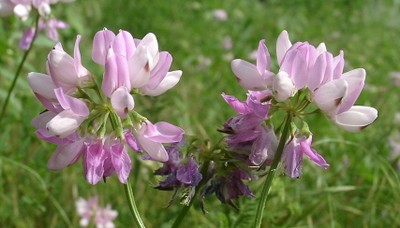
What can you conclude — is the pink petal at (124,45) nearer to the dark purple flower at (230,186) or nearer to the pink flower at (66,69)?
the pink flower at (66,69)

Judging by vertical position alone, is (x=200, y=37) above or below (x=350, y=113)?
below

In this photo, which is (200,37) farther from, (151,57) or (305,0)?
(151,57)

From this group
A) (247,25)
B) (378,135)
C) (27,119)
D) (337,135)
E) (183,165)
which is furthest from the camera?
(247,25)

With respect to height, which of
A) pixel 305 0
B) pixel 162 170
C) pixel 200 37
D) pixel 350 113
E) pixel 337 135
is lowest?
pixel 305 0

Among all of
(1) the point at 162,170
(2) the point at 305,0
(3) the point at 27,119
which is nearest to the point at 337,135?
(3) the point at 27,119

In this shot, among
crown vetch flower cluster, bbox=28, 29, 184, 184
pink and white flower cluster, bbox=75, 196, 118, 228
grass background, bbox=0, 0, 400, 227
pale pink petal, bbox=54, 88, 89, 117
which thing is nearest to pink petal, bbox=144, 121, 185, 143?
crown vetch flower cluster, bbox=28, 29, 184, 184

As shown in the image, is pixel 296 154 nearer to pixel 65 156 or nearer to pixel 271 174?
pixel 271 174

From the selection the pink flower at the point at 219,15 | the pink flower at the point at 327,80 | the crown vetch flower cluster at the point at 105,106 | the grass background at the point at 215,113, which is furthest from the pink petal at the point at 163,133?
the pink flower at the point at 219,15
